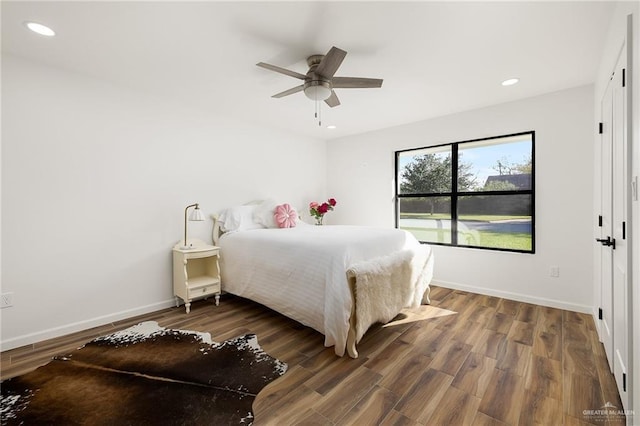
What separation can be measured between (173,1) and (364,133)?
137 inches

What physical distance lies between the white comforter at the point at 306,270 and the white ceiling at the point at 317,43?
1610 mm

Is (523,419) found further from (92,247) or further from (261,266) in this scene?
(92,247)

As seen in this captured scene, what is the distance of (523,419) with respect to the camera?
1.48 m

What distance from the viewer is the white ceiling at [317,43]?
5.73 ft

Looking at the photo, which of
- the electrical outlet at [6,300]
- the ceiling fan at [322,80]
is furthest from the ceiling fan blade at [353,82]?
the electrical outlet at [6,300]

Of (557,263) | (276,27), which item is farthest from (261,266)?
(557,263)

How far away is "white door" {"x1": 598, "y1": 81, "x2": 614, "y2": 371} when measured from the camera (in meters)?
1.93

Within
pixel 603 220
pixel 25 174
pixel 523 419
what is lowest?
pixel 523 419

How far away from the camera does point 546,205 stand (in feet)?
10.2

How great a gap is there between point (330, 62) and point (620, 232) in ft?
7.00

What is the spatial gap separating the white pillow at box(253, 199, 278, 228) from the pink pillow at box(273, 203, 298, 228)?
0.06 m

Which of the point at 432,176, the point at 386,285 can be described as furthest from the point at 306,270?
the point at 432,176

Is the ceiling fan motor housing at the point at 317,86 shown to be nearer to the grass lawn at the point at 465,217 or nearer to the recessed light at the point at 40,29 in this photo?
the recessed light at the point at 40,29

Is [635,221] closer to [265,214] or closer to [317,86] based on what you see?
[317,86]
